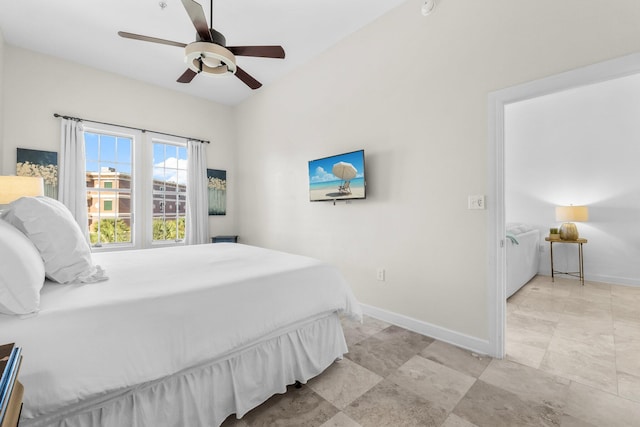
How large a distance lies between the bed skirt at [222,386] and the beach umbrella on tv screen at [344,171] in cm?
160

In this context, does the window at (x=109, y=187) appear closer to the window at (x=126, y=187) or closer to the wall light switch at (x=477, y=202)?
the window at (x=126, y=187)

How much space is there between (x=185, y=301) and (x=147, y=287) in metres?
0.26

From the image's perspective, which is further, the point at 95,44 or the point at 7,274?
the point at 95,44

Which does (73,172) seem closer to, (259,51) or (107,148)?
(107,148)

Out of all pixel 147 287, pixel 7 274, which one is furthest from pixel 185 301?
pixel 7 274

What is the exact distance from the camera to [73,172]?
355 cm

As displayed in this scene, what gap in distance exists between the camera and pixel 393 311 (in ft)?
9.32

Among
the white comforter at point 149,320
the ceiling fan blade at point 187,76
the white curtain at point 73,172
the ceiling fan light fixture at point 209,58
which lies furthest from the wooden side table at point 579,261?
the white curtain at point 73,172

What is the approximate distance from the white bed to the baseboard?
1.59 metres

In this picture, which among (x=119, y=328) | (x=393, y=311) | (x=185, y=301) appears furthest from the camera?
(x=393, y=311)

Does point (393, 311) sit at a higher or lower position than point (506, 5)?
lower

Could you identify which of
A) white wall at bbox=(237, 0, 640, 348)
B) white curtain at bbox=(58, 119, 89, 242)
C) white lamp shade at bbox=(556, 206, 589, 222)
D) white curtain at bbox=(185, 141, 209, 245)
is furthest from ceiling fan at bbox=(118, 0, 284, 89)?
white lamp shade at bbox=(556, 206, 589, 222)

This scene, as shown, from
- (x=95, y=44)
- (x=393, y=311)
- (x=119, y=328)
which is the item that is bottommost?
(x=393, y=311)

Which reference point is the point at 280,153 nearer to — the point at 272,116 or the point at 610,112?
the point at 272,116
